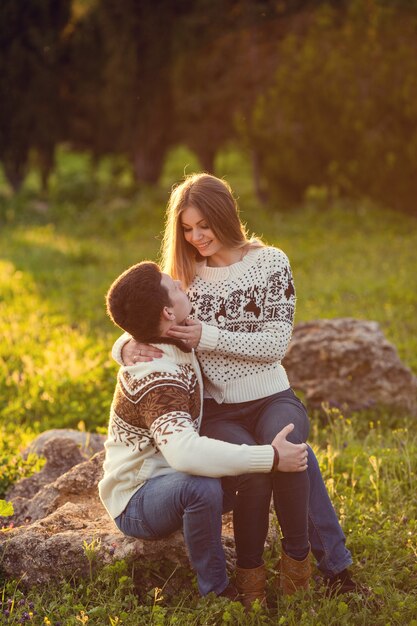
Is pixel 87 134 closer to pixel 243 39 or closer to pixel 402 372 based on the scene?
pixel 243 39

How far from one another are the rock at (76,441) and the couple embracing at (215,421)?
4.82ft

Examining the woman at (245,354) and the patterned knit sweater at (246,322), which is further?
the patterned knit sweater at (246,322)

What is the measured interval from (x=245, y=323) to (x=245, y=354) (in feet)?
0.86

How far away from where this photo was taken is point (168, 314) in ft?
12.3

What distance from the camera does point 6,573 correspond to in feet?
13.2

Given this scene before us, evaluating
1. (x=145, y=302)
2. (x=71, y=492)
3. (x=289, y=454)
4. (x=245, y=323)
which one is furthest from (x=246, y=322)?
(x=71, y=492)

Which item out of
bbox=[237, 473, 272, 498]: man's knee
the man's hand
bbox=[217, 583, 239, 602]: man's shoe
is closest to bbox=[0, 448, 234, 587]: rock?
bbox=[217, 583, 239, 602]: man's shoe

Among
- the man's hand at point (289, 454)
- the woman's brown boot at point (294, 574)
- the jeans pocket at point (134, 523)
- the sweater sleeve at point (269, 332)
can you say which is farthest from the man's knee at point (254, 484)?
the sweater sleeve at point (269, 332)

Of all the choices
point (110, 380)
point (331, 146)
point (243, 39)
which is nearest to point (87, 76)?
point (243, 39)

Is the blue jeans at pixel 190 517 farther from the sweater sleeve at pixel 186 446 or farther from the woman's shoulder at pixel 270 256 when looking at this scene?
the woman's shoulder at pixel 270 256

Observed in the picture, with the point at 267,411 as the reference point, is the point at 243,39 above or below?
above

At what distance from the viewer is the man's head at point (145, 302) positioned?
Answer: 367 cm

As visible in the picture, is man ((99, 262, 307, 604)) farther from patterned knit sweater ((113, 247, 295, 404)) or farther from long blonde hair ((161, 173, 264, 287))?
long blonde hair ((161, 173, 264, 287))

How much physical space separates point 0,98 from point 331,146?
951 cm
